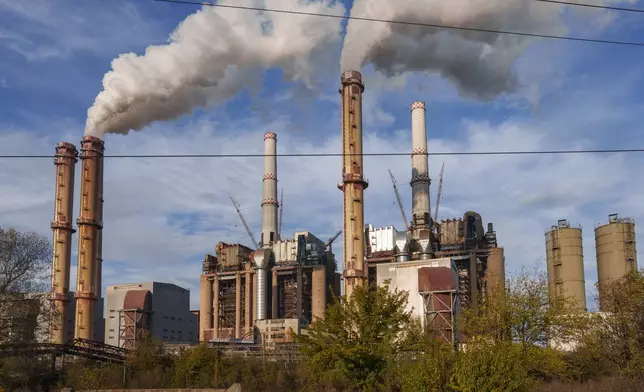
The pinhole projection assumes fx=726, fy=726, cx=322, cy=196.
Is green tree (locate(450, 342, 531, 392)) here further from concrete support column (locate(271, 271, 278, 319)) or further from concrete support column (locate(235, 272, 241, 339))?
concrete support column (locate(235, 272, 241, 339))

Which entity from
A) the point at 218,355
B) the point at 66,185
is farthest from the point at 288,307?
the point at 218,355

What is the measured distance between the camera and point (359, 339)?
1183 inches

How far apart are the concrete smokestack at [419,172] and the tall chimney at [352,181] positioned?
11757 millimetres

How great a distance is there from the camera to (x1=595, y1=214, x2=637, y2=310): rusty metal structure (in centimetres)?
8438

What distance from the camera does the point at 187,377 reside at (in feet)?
168

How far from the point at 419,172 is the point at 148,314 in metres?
38.8

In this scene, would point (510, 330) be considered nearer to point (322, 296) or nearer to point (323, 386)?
point (323, 386)

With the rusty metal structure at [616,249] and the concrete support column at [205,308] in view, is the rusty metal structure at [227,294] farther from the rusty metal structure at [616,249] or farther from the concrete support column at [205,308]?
the rusty metal structure at [616,249]

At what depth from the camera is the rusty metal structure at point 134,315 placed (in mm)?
89688

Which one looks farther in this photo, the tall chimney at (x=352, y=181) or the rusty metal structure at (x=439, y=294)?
the tall chimney at (x=352, y=181)

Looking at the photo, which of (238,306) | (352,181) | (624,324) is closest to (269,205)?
(238,306)

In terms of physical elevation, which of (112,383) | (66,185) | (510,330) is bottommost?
(112,383)

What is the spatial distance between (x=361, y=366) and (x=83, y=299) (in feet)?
207

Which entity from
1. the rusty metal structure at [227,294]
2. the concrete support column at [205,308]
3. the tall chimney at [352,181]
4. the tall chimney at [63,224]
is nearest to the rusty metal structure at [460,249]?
the tall chimney at [352,181]
